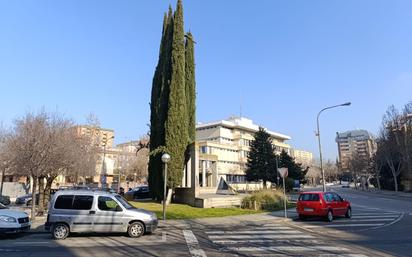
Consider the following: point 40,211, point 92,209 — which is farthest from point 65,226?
point 40,211

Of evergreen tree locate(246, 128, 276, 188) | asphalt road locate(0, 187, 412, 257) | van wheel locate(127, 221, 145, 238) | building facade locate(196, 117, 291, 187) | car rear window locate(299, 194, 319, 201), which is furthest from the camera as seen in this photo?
building facade locate(196, 117, 291, 187)

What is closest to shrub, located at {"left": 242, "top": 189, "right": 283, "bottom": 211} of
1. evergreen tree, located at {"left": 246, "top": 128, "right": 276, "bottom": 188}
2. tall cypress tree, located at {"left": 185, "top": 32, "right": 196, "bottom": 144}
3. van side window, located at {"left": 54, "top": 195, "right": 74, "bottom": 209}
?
tall cypress tree, located at {"left": 185, "top": 32, "right": 196, "bottom": 144}

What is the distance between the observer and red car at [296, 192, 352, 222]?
19531 millimetres

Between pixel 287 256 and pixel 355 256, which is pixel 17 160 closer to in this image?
pixel 287 256

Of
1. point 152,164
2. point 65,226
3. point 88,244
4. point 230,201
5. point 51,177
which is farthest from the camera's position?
point 152,164

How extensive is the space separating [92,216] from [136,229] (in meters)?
1.81

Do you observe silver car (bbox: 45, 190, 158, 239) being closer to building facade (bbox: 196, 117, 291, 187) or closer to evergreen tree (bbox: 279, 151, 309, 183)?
evergreen tree (bbox: 279, 151, 309, 183)

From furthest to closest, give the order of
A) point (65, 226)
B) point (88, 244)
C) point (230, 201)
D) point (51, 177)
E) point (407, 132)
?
point (407, 132) → point (230, 201) → point (51, 177) → point (65, 226) → point (88, 244)

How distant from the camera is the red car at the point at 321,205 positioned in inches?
769

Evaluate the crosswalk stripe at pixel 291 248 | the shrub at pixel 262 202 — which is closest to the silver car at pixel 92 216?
the crosswalk stripe at pixel 291 248

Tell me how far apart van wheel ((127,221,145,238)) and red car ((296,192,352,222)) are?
10.0 meters

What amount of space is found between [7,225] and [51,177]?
37.0ft

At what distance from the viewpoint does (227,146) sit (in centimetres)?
8569

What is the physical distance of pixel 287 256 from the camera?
9875 mm
